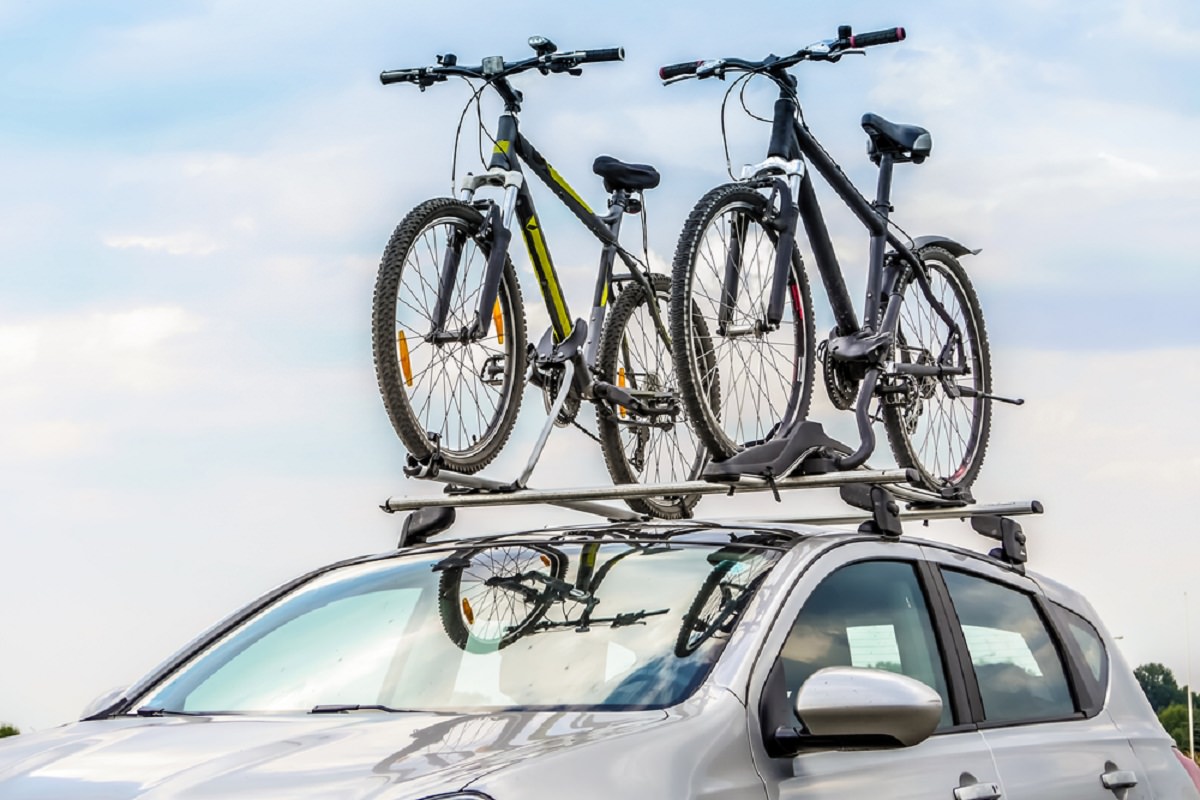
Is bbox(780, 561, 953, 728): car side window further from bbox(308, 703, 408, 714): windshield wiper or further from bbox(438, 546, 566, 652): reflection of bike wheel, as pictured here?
bbox(308, 703, 408, 714): windshield wiper

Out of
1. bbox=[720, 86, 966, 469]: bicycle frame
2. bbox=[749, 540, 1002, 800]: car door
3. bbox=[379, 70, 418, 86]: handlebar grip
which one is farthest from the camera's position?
bbox=[379, 70, 418, 86]: handlebar grip

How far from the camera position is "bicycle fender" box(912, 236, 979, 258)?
902 centimetres

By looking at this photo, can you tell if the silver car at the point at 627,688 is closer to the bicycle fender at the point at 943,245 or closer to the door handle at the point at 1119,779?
the door handle at the point at 1119,779

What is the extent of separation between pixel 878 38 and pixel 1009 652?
349 cm

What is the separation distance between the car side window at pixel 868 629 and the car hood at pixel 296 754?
2.01 ft

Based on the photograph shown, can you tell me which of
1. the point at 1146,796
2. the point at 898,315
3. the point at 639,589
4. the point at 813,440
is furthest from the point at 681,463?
the point at 639,589

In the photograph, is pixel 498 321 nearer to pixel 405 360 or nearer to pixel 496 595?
pixel 405 360

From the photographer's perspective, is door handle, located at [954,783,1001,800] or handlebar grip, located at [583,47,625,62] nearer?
door handle, located at [954,783,1001,800]

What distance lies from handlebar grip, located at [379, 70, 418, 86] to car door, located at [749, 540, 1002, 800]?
3.71 metres

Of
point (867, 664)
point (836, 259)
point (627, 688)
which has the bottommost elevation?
point (867, 664)

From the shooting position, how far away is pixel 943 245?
9.23m

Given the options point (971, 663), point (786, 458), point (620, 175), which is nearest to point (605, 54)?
point (620, 175)

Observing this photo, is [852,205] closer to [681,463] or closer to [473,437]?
[681,463]

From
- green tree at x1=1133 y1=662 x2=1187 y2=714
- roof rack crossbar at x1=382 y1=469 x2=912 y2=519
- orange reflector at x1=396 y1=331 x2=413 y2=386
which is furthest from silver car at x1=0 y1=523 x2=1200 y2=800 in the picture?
green tree at x1=1133 y1=662 x2=1187 y2=714
